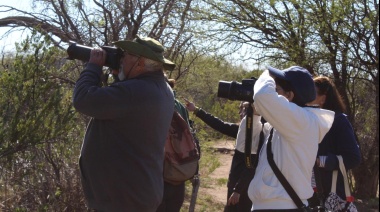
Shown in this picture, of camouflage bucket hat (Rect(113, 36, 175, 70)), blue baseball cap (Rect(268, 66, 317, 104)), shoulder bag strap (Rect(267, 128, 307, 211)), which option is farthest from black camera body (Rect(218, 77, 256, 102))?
shoulder bag strap (Rect(267, 128, 307, 211))

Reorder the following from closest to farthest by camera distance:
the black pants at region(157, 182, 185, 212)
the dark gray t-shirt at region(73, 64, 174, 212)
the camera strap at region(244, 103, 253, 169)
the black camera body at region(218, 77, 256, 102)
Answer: the dark gray t-shirt at region(73, 64, 174, 212), the black camera body at region(218, 77, 256, 102), the camera strap at region(244, 103, 253, 169), the black pants at region(157, 182, 185, 212)

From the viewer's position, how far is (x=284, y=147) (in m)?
2.79

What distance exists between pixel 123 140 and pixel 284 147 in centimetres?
82

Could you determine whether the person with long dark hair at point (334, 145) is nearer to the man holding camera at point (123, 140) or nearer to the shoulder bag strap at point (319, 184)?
the shoulder bag strap at point (319, 184)

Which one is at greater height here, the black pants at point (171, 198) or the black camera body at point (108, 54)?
the black camera body at point (108, 54)

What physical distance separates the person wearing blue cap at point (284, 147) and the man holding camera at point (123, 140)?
0.55m

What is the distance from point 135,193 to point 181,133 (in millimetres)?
873

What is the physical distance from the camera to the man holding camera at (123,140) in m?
2.85

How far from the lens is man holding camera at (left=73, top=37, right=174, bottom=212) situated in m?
2.85

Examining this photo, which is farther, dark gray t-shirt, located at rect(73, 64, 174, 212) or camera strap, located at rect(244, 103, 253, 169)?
camera strap, located at rect(244, 103, 253, 169)

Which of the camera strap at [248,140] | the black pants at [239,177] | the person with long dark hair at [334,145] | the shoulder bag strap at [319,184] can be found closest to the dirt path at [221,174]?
the black pants at [239,177]

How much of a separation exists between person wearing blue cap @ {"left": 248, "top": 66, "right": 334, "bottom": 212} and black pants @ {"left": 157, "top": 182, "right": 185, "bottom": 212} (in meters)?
1.16

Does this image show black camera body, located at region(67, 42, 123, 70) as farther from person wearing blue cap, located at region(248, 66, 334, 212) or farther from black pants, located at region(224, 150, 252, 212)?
black pants, located at region(224, 150, 252, 212)

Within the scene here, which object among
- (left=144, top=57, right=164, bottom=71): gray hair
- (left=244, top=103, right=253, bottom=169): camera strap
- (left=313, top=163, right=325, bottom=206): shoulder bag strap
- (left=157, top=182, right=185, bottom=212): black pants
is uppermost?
(left=144, top=57, right=164, bottom=71): gray hair
